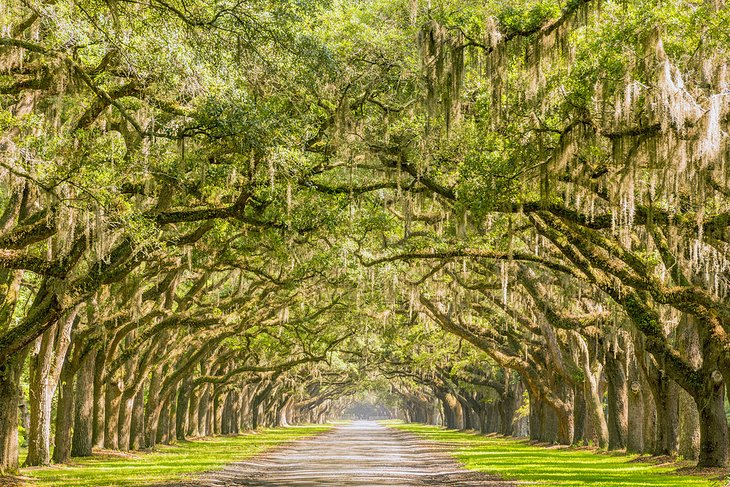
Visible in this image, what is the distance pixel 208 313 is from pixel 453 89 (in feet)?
59.2

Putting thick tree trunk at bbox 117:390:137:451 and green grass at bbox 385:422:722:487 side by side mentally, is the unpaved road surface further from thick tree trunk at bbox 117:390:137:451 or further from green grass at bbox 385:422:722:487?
thick tree trunk at bbox 117:390:137:451

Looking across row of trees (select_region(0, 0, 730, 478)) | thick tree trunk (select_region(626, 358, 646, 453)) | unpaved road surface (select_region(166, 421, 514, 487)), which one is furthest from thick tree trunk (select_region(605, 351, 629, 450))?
row of trees (select_region(0, 0, 730, 478))

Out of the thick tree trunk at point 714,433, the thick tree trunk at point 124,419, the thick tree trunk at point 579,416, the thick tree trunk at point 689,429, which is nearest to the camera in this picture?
the thick tree trunk at point 714,433

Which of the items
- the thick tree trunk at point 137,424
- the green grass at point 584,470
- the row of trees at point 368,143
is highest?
the row of trees at point 368,143

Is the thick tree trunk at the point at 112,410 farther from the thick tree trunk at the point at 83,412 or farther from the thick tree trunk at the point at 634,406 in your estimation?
the thick tree trunk at the point at 634,406

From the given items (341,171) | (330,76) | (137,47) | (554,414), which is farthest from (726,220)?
(554,414)

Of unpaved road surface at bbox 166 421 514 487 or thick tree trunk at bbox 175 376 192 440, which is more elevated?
thick tree trunk at bbox 175 376 192 440

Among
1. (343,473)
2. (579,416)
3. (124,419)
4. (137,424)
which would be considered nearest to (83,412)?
(124,419)

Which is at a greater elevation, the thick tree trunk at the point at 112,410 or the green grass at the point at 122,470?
the thick tree trunk at the point at 112,410

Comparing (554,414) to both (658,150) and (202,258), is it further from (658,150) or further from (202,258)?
(658,150)

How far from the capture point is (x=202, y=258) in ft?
81.9

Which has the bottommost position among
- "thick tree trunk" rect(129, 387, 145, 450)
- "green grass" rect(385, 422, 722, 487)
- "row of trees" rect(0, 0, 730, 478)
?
"green grass" rect(385, 422, 722, 487)

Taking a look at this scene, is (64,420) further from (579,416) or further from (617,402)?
(579,416)

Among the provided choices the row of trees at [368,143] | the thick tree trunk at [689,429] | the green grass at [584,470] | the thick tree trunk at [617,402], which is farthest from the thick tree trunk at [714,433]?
the thick tree trunk at [617,402]
